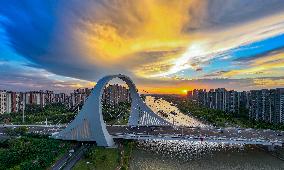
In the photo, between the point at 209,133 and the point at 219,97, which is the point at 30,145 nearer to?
the point at 209,133

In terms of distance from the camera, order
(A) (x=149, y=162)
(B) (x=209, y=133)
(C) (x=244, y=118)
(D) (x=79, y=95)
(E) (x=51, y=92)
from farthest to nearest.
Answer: (E) (x=51, y=92)
(D) (x=79, y=95)
(C) (x=244, y=118)
(B) (x=209, y=133)
(A) (x=149, y=162)

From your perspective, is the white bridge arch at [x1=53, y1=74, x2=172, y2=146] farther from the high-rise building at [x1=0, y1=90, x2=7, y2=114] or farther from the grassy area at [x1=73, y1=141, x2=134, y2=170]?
the high-rise building at [x1=0, y1=90, x2=7, y2=114]

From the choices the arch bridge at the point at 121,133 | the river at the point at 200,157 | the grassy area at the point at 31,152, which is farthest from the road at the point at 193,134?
the grassy area at the point at 31,152

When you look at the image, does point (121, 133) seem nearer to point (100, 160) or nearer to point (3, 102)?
point (100, 160)

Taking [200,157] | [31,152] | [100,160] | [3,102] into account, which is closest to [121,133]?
[100,160]

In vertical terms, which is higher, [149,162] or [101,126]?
[101,126]

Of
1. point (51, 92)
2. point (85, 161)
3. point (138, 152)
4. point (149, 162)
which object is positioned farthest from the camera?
point (51, 92)

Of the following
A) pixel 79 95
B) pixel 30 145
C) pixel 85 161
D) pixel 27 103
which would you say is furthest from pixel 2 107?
pixel 85 161
